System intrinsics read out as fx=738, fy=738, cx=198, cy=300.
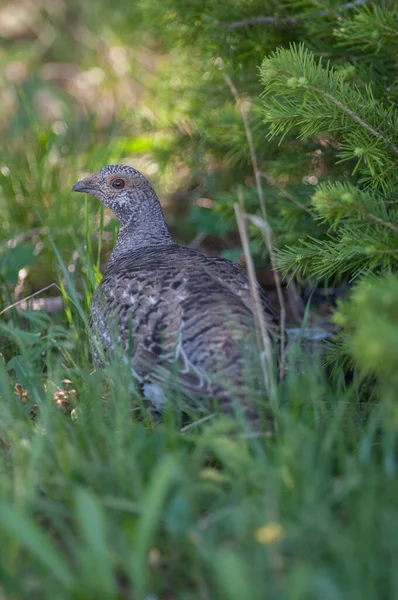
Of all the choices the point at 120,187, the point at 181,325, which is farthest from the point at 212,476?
the point at 120,187

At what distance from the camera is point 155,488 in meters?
2.19

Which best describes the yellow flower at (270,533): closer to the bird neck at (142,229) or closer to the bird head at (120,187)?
the bird neck at (142,229)

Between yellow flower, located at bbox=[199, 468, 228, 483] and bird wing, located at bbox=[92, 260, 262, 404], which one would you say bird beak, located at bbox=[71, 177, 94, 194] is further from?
yellow flower, located at bbox=[199, 468, 228, 483]

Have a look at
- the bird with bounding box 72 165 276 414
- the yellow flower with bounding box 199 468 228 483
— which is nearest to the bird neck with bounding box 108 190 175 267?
the bird with bounding box 72 165 276 414

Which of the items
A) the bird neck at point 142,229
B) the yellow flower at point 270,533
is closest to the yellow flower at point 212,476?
the yellow flower at point 270,533

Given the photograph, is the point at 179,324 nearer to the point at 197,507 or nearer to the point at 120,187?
the point at 197,507

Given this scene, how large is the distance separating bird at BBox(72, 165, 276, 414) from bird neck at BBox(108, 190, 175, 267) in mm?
397

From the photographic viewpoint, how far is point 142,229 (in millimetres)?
4559

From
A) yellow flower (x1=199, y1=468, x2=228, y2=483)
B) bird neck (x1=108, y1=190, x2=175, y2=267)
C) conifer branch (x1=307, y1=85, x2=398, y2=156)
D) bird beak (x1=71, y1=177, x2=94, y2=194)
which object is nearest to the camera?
yellow flower (x1=199, y1=468, x2=228, y2=483)

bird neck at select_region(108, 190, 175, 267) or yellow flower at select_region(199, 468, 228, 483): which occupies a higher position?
bird neck at select_region(108, 190, 175, 267)

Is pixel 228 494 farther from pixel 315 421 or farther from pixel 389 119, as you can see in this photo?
pixel 389 119

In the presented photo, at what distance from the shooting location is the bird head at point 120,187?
4.59 m

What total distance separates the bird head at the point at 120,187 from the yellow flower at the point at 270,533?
2.79m

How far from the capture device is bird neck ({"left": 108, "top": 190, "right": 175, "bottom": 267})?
4.52 m
